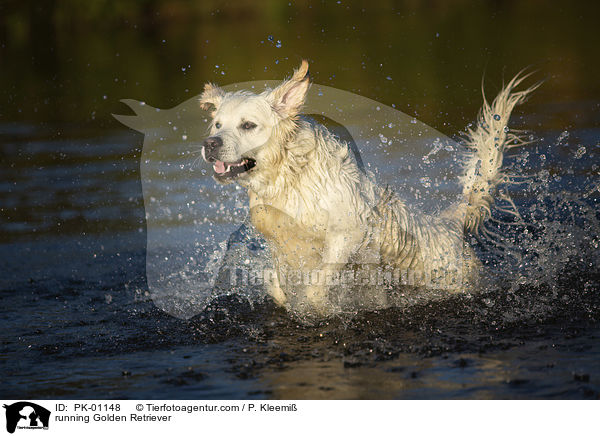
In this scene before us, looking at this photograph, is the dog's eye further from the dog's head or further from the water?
the water

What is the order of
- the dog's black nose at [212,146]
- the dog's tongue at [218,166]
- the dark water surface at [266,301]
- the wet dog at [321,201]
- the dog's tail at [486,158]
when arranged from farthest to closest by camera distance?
the dog's tail at [486,158]
the wet dog at [321,201]
the dog's tongue at [218,166]
the dog's black nose at [212,146]
the dark water surface at [266,301]

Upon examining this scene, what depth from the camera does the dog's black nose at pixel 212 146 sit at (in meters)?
5.72

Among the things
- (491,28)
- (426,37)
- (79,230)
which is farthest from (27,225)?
(491,28)

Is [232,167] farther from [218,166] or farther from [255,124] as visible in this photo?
[255,124]

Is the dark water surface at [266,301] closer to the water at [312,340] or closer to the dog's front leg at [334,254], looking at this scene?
the water at [312,340]

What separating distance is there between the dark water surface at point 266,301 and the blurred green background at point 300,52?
0.10 meters

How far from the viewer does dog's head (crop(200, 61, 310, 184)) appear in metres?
5.91

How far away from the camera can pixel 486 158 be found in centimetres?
662

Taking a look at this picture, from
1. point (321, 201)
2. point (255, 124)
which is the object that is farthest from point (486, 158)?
point (255, 124)

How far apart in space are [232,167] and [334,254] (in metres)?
1.09

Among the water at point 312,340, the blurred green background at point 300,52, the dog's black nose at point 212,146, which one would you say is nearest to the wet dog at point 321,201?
the dog's black nose at point 212,146

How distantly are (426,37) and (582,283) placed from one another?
16.0 m

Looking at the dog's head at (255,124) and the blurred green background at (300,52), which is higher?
the blurred green background at (300,52)

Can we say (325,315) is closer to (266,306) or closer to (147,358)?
(266,306)
